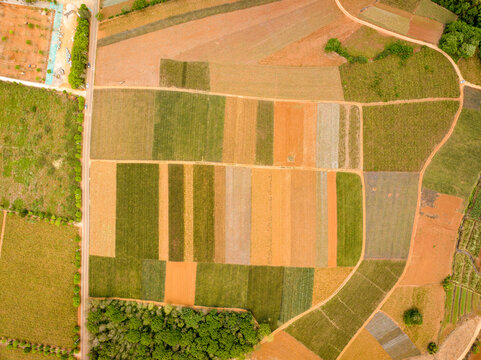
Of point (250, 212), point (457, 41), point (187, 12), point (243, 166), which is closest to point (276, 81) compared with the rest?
point (243, 166)

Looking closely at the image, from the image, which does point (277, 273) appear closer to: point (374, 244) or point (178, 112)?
point (374, 244)

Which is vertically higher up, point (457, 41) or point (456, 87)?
point (457, 41)

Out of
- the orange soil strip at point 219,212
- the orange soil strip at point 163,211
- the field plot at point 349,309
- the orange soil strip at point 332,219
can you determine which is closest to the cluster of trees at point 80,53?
the orange soil strip at point 163,211

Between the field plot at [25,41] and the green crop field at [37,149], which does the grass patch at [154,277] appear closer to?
the green crop field at [37,149]

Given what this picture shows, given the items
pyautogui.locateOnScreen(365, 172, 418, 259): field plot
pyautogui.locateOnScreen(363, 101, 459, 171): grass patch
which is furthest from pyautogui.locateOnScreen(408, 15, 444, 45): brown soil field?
pyautogui.locateOnScreen(365, 172, 418, 259): field plot

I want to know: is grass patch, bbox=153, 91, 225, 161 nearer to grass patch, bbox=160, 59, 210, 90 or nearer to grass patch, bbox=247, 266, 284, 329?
grass patch, bbox=160, 59, 210, 90

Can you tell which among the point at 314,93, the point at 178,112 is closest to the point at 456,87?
the point at 314,93

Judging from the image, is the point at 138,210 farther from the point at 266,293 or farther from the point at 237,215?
the point at 266,293

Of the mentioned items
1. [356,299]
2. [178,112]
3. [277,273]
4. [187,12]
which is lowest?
[356,299]
